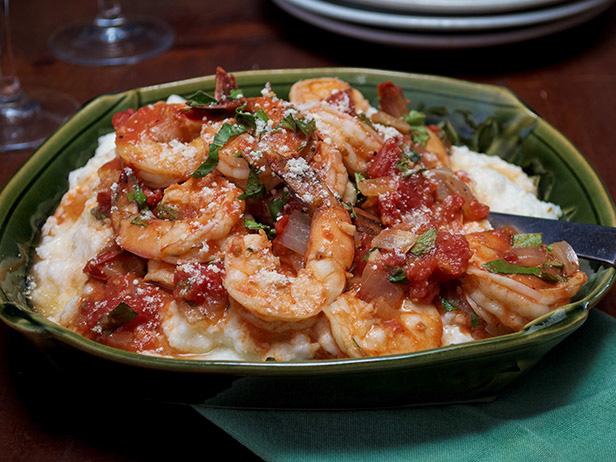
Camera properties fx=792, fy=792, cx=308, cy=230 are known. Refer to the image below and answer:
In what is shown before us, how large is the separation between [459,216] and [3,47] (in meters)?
2.23

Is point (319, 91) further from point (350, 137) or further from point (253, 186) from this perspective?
point (253, 186)

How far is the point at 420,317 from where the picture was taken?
6.49 feet

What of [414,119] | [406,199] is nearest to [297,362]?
[406,199]

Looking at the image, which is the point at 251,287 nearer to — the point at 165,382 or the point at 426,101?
the point at 165,382

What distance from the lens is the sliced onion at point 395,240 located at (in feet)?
6.73

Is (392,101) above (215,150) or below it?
below

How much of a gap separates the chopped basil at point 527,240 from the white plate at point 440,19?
1730mm

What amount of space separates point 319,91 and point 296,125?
1.71ft

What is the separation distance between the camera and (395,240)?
2.07 m

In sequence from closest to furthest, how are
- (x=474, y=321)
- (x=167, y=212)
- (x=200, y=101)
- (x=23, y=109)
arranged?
(x=474, y=321)
(x=167, y=212)
(x=200, y=101)
(x=23, y=109)

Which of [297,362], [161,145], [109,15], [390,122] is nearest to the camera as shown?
[297,362]

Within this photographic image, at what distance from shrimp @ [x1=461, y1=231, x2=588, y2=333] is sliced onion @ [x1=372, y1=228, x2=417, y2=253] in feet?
0.55

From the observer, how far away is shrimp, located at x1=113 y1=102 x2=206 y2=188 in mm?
2197

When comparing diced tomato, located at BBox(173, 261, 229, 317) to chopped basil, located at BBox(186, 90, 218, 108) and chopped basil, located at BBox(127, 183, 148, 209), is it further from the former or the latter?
chopped basil, located at BBox(186, 90, 218, 108)
